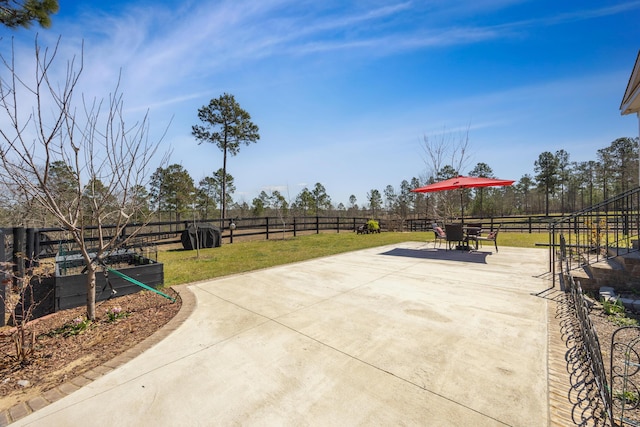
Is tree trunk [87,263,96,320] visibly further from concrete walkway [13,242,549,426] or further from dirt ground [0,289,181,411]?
concrete walkway [13,242,549,426]

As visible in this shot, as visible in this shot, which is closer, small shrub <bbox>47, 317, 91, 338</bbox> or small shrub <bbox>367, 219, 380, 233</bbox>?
small shrub <bbox>47, 317, 91, 338</bbox>

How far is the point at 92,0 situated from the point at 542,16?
30.5 ft

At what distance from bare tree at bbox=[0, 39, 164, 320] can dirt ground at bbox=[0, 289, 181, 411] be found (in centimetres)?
29

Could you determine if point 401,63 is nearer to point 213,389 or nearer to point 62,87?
point 62,87

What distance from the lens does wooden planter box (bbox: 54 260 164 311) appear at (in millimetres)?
3588

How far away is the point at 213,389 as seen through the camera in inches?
75.1

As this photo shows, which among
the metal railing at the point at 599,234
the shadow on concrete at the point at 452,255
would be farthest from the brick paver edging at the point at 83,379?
the shadow on concrete at the point at 452,255

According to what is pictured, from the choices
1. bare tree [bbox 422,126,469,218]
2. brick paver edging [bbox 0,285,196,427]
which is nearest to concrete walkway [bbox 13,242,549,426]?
brick paver edging [bbox 0,285,196,427]

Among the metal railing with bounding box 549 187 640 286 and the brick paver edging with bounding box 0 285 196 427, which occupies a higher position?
the metal railing with bounding box 549 187 640 286

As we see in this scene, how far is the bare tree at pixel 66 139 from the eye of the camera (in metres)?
2.50

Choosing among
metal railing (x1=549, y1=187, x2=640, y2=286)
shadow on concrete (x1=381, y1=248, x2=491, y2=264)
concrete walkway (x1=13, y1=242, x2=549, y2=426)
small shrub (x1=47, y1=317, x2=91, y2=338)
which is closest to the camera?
concrete walkway (x1=13, y1=242, x2=549, y2=426)

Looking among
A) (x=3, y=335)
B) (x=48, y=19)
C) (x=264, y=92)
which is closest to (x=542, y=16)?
(x=264, y=92)

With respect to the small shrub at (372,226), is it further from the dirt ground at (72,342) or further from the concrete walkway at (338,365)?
the dirt ground at (72,342)

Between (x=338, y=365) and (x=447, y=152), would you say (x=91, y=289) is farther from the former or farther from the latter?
(x=447, y=152)
